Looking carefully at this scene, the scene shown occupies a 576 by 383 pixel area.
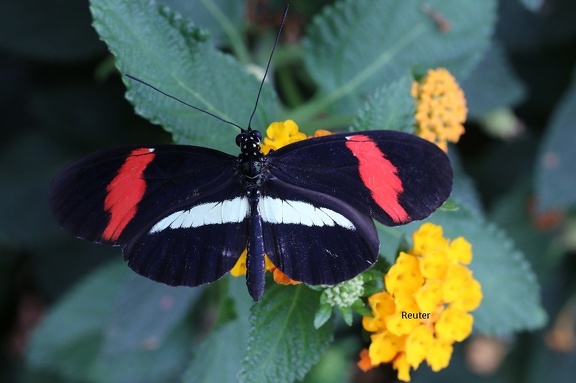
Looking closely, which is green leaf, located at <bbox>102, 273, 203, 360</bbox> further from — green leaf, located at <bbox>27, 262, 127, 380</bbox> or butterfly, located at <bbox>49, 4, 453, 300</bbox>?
butterfly, located at <bbox>49, 4, 453, 300</bbox>

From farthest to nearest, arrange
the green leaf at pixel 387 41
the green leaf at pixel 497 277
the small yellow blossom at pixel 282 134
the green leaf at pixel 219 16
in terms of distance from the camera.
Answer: the green leaf at pixel 219 16
the green leaf at pixel 387 41
the green leaf at pixel 497 277
the small yellow blossom at pixel 282 134

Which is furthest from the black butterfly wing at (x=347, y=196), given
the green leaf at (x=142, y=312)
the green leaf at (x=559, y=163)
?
the green leaf at (x=559, y=163)

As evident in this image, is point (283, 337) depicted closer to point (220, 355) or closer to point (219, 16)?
point (220, 355)

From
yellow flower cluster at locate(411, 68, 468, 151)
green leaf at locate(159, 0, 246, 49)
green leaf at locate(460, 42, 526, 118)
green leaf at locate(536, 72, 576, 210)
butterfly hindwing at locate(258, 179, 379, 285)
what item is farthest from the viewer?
green leaf at locate(460, 42, 526, 118)

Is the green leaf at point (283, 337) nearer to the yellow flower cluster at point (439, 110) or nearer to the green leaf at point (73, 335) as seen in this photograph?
the yellow flower cluster at point (439, 110)

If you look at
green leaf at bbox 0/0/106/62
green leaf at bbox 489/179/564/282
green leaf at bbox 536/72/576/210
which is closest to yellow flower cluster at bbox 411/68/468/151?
green leaf at bbox 536/72/576/210

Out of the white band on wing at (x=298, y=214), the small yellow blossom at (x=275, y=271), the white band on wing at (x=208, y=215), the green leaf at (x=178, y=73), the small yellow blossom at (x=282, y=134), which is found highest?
the green leaf at (x=178, y=73)
